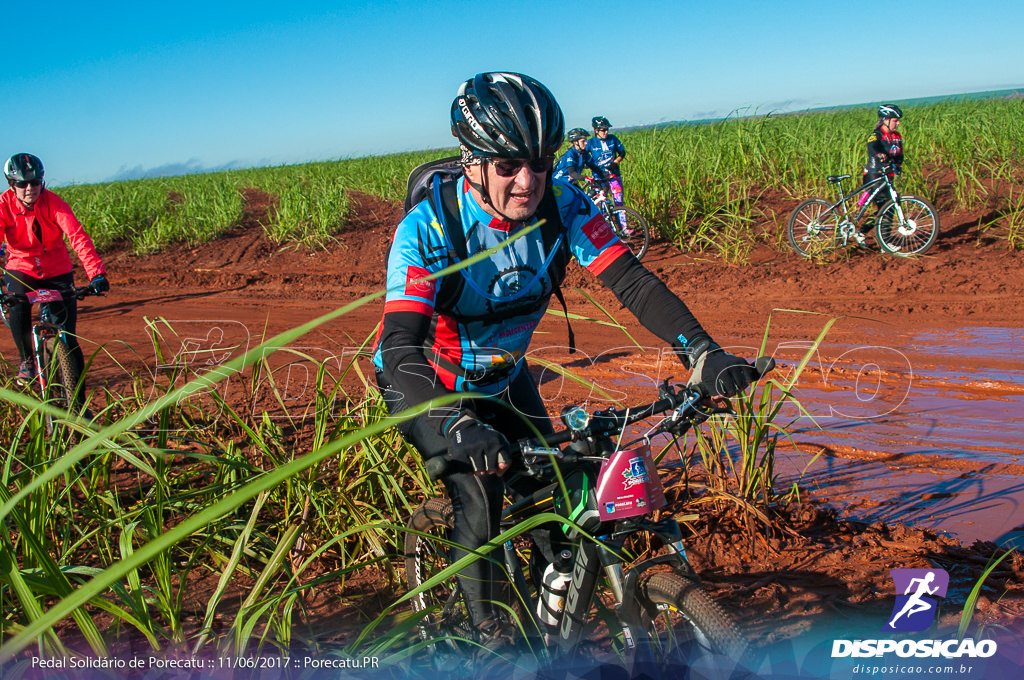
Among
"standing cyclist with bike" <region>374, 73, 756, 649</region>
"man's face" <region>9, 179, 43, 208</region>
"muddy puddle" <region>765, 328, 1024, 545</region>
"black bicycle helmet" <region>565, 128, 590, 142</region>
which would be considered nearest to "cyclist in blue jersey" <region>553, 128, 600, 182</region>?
"black bicycle helmet" <region>565, 128, 590, 142</region>

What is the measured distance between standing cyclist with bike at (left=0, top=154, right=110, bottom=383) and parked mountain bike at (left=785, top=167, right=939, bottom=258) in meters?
8.68

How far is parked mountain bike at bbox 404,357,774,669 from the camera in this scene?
6.48 ft

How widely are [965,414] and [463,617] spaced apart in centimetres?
410

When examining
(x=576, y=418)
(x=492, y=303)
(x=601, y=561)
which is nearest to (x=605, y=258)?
(x=492, y=303)

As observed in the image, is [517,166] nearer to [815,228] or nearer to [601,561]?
[601,561]

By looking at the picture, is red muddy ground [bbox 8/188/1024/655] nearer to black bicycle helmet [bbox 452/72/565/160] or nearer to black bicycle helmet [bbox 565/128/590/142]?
black bicycle helmet [bbox 452/72/565/160]

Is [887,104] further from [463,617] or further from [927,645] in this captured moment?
[463,617]

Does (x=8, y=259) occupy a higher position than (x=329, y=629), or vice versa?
(x=8, y=259)

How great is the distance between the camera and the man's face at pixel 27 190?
5.32 m

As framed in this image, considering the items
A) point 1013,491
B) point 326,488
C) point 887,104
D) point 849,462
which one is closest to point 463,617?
point 326,488

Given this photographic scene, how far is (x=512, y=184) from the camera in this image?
2455 millimetres

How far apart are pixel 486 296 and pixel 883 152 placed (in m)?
9.25

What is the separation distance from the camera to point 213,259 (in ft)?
47.0

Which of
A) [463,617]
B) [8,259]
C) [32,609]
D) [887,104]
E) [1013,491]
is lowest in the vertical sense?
[1013,491]
